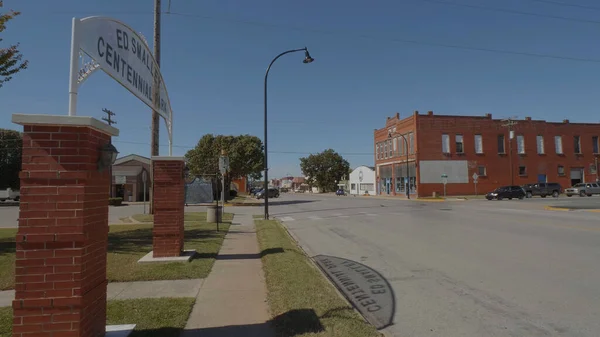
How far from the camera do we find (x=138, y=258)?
859 centimetres

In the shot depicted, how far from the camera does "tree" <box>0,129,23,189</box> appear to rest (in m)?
46.0

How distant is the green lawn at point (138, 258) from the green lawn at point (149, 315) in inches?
60.0

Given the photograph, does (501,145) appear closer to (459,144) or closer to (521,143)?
(521,143)

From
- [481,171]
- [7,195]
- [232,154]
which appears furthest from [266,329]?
[7,195]

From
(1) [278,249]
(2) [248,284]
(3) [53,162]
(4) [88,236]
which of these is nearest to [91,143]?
(3) [53,162]

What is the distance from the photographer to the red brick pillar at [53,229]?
332 cm

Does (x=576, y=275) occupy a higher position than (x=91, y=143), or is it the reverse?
(x=91, y=143)

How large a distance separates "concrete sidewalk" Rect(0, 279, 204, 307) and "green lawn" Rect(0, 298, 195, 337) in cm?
36

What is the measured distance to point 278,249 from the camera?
9.62 m

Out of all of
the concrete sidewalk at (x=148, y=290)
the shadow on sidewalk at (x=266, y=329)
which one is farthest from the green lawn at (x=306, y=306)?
the concrete sidewalk at (x=148, y=290)

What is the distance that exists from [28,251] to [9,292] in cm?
362

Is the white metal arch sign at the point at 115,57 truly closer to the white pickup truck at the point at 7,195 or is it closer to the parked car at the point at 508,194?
the parked car at the point at 508,194

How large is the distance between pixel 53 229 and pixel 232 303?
273 cm

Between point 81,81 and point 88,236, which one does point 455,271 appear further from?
point 81,81
